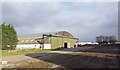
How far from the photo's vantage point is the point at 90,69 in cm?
704

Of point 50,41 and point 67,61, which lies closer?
point 67,61

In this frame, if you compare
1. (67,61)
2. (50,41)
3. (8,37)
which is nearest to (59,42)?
(50,41)

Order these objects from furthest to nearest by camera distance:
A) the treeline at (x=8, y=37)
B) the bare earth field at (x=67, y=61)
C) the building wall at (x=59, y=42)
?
the building wall at (x=59, y=42) → the treeline at (x=8, y=37) → the bare earth field at (x=67, y=61)

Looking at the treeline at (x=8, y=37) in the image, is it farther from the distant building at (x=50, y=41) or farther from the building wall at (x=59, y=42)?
the building wall at (x=59, y=42)

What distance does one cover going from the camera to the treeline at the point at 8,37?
2802 cm

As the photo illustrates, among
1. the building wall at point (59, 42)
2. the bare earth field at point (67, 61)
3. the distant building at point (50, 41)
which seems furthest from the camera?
the building wall at point (59, 42)

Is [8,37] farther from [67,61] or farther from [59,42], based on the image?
[67,61]

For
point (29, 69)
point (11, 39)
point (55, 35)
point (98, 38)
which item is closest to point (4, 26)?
point (11, 39)

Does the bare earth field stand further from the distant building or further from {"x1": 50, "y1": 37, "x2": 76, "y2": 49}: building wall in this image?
{"x1": 50, "y1": 37, "x2": 76, "y2": 49}: building wall

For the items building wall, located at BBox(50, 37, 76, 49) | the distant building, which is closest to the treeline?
the distant building

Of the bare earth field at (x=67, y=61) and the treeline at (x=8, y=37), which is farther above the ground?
the treeline at (x=8, y=37)

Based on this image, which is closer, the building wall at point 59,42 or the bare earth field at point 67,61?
the bare earth field at point 67,61

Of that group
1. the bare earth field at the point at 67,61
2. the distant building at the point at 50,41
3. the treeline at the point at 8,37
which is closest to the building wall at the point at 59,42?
the distant building at the point at 50,41

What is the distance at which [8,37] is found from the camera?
28.8 m
